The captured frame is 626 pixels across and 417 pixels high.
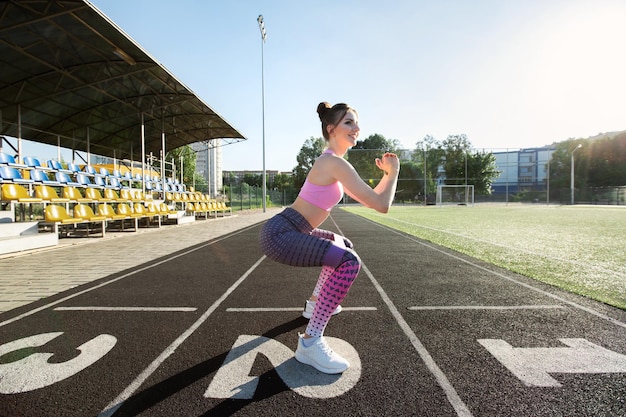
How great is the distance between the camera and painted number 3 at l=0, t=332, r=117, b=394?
7.43 ft

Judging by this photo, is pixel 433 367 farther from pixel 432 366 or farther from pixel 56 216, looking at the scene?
pixel 56 216

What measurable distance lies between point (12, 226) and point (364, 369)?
913cm

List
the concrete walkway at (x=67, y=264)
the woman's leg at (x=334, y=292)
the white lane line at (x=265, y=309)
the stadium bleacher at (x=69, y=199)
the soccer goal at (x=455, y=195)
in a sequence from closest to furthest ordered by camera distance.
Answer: the woman's leg at (x=334, y=292) → the white lane line at (x=265, y=309) → the concrete walkway at (x=67, y=264) → the stadium bleacher at (x=69, y=199) → the soccer goal at (x=455, y=195)

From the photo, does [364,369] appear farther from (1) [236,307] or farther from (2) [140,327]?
(2) [140,327]

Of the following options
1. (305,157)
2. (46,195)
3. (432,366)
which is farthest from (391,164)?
(305,157)

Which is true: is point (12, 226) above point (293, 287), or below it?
above

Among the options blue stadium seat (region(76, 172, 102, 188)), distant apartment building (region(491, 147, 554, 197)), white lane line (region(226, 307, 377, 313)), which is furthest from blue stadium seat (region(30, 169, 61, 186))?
distant apartment building (region(491, 147, 554, 197))

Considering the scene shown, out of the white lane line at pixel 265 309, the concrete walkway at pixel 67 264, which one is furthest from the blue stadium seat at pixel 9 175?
the white lane line at pixel 265 309

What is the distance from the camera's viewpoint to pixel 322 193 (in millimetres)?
2680

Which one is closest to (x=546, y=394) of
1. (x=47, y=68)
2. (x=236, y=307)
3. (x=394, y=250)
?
(x=236, y=307)

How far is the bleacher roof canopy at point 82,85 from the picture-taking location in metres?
9.46

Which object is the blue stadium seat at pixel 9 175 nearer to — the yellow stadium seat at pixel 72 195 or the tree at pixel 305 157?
the yellow stadium seat at pixel 72 195

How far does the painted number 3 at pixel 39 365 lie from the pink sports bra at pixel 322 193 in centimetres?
204

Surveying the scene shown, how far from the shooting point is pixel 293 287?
489cm
